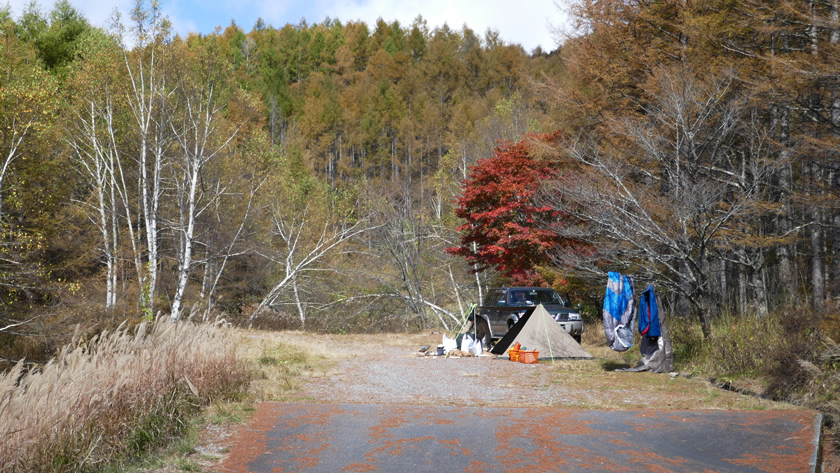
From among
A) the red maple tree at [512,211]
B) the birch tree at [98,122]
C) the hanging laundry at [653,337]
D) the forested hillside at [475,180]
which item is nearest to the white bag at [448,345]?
the forested hillside at [475,180]

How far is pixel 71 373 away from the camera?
628 cm

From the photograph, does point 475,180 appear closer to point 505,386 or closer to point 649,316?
point 649,316

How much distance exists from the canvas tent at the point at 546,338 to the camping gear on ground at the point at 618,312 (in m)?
2.40

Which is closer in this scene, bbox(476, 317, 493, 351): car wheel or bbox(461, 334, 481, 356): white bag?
bbox(461, 334, 481, 356): white bag

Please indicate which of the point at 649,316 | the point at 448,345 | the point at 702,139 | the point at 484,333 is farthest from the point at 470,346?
the point at 702,139

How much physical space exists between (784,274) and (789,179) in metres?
4.19

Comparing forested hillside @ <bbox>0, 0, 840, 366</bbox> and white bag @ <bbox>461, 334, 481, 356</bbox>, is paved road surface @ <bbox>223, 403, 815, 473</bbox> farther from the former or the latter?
white bag @ <bbox>461, 334, 481, 356</bbox>

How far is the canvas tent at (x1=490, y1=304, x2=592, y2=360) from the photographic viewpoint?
1559 cm

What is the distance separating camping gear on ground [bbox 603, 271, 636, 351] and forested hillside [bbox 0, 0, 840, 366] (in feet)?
2.81

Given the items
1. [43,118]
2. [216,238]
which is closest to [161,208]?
[216,238]

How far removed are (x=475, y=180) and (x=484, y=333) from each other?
634cm

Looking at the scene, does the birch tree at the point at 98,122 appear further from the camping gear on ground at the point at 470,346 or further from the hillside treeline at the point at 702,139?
the hillside treeline at the point at 702,139

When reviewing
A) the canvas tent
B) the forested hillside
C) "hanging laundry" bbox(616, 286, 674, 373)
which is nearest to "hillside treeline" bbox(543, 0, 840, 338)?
the forested hillside

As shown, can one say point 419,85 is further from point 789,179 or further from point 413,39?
point 789,179
